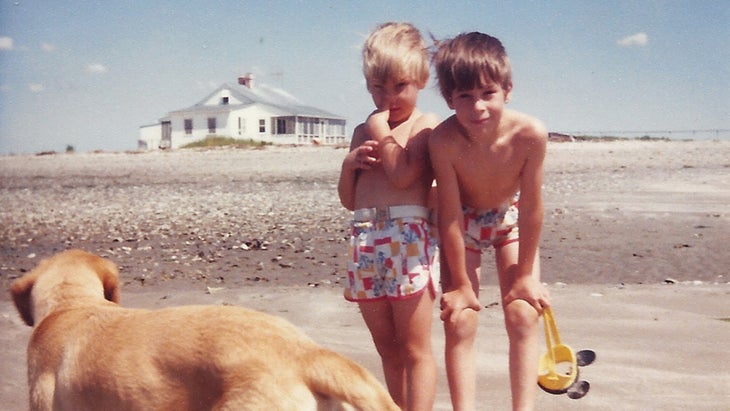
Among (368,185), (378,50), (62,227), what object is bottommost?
(62,227)

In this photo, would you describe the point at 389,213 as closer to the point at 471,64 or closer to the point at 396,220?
the point at 396,220

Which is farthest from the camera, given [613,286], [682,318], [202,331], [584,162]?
[584,162]

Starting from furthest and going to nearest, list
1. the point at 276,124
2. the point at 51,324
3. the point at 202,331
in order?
1. the point at 276,124
2. the point at 51,324
3. the point at 202,331

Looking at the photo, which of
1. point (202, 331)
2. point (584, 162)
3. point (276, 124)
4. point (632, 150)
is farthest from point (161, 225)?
point (276, 124)

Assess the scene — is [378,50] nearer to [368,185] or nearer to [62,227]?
[368,185]

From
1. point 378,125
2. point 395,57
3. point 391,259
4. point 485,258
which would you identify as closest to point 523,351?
point 391,259
